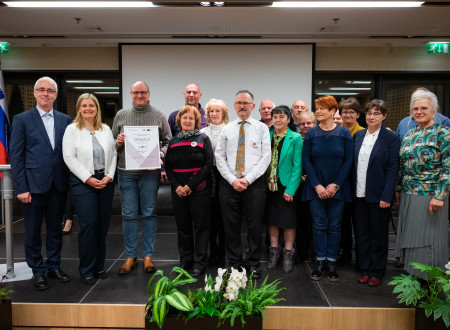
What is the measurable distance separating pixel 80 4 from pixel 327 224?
364 centimetres

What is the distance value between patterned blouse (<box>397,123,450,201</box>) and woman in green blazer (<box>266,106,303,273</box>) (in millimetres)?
861

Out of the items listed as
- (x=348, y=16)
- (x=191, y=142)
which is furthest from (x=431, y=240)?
(x=348, y=16)

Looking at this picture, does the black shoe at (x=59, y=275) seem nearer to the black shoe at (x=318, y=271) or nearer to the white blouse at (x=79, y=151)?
the white blouse at (x=79, y=151)

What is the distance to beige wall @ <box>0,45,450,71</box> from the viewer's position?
20.8 feet

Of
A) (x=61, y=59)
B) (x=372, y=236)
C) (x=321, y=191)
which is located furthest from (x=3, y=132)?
(x=372, y=236)

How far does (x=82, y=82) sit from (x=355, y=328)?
231 inches

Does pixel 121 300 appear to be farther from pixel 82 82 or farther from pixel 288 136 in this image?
pixel 82 82

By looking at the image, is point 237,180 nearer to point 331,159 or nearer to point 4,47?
point 331,159

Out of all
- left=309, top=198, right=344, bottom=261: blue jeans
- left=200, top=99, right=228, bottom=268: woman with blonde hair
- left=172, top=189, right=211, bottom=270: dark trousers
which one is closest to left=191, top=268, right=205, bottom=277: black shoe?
left=172, top=189, right=211, bottom=270: dark trousers

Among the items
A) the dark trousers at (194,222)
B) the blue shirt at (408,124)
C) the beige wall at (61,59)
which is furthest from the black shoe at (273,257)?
the beige wall at (61,59)

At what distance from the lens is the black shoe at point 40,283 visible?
2939 millimetres

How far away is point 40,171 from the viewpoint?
2.93 m

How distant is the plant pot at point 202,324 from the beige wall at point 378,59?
5118 mm

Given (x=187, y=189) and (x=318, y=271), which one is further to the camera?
(x=318, y=271)
